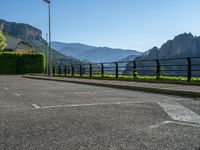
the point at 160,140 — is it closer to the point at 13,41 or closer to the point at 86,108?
the point at 86,108

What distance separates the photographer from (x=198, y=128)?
221 inches

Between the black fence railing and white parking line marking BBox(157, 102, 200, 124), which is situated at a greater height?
the black fence railing

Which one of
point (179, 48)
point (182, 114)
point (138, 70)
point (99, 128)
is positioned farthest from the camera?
point (179, 48)

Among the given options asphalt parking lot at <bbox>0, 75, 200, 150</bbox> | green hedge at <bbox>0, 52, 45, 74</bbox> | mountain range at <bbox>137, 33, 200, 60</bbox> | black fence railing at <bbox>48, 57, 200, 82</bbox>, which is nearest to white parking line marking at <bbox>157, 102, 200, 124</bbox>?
asphalt parking lot at <bbox>0, 75, 200, 150</bbox>

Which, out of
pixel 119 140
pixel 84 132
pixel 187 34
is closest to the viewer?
pixel 119 140

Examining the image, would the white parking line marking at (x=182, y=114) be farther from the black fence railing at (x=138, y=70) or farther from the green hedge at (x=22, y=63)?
the green hedge at (x=22, y=63)

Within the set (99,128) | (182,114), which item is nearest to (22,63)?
(182,114)

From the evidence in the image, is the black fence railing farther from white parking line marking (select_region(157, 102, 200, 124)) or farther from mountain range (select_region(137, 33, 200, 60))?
mountain range (select_region(137, 33, 200, 60))

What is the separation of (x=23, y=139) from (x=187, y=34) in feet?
584

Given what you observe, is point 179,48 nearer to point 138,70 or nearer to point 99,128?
point 138,70

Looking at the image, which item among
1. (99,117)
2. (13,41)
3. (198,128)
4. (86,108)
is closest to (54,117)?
(99,117)

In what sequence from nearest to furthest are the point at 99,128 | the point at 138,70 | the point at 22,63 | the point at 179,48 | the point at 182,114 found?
1. the point at 99,128
2. the point at 182,114
3. the point at 138,70
4. the point at 22,63
5. the point at 179,48

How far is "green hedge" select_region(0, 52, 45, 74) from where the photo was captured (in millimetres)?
57344

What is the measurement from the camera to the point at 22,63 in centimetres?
5856
